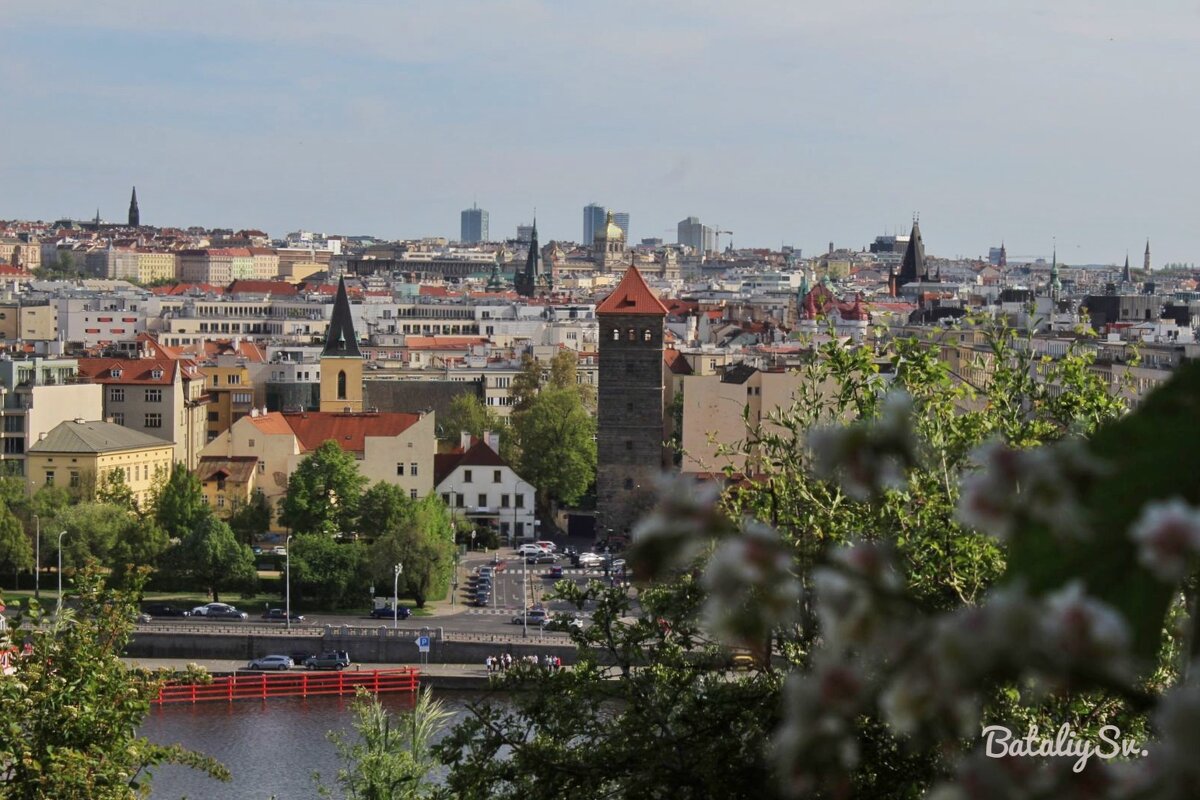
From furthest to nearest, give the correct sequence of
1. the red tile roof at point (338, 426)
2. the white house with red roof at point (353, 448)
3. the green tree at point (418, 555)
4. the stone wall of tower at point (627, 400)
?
1. the red tile roof at point (338, 426)
2. the white house with red roof at point (353, 448)
3. the stone wall of tower at point (627, 400)
4. the green tree at point (418, 555)

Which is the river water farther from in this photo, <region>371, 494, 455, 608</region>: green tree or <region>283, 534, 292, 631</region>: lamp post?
<region>371, 494, 455, 608</region>: green tree

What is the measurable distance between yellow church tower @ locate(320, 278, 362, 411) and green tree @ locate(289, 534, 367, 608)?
13724 mm

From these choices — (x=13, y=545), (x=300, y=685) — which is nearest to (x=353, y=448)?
(x=13, y=545)

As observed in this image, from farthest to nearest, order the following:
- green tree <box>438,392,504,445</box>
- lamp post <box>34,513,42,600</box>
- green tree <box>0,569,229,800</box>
→ green tree <box>438,392,504,445</box> → lamp post <box>34,513,42,600</box> → green tree <box>0,569,229,800</box>

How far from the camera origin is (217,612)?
29.5 meters

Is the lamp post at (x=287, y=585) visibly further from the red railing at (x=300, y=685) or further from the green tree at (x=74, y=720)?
the green tree at (x=74, y=720)

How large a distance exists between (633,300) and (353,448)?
5715 mm

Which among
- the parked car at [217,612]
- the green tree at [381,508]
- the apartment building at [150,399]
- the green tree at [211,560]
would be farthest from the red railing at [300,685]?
the apartment building at [150,399]

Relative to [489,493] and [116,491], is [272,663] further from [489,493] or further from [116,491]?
[489,493]

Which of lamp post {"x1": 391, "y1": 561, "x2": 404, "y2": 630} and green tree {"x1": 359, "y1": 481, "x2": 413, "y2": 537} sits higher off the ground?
green tree {"x1": 359, "y1": 481, "x2": 413, "y2": 537}

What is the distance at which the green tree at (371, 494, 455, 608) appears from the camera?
98.6 feet

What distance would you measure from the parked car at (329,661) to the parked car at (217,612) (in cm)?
268

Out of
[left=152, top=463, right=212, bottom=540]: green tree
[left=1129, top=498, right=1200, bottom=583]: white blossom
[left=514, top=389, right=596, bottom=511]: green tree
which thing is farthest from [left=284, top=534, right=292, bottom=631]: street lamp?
[left=1129, top=498, right=1200, bottom=583]: white blossom

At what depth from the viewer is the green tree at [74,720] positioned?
7.99 m
